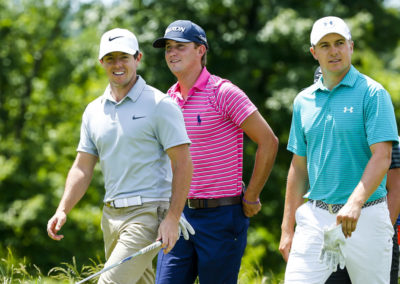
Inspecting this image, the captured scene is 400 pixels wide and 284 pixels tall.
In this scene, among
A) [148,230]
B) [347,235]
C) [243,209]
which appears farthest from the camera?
[243,209]

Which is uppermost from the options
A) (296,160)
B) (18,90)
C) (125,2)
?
(125,2)

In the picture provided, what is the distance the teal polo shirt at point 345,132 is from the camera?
3438 millimetres

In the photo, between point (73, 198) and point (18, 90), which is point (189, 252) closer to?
point (73, 198)

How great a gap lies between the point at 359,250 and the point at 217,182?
3.88ft

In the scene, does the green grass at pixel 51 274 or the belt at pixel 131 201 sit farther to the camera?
the green grass at pixel 51 274

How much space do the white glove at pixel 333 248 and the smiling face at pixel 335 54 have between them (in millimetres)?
885

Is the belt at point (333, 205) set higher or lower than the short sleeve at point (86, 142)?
lower

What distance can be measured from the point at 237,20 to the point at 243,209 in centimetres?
1164

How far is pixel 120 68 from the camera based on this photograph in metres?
3.98

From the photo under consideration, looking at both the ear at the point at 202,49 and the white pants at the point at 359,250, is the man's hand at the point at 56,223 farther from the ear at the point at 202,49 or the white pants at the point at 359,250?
the ear at the point at 202,49

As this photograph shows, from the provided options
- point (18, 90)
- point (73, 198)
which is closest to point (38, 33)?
point (18, 90)

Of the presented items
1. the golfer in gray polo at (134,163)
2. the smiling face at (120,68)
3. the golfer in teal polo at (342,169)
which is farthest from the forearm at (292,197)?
the smiling face at (120,68)

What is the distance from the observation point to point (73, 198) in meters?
4.11

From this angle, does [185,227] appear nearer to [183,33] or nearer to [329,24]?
[183,33]
